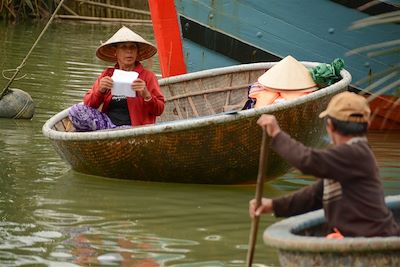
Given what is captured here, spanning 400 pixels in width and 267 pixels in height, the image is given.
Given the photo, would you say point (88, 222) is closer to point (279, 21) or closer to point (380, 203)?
point (380, 203)

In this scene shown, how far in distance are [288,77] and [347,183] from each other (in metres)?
3.95

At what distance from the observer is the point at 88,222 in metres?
7.32

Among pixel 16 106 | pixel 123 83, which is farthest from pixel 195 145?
pixel 16 106

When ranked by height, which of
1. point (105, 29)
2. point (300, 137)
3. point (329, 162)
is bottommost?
point (105, 29)

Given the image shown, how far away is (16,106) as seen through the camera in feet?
36.9

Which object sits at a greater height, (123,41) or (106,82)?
(123,41)

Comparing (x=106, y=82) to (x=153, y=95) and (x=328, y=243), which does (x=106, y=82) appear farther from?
(x=328, y=243)

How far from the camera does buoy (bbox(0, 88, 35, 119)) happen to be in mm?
11242

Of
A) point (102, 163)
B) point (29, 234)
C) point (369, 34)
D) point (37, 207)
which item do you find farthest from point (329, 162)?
point (369, 34)

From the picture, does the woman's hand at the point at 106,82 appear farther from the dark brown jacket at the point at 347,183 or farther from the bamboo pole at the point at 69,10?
the bamboo pole at the point at 69,10

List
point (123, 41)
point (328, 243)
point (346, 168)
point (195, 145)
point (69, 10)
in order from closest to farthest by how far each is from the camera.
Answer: point (328, 243) → point (346, 168) → point (195, 145) → point (123, 41) → point (69, 10)

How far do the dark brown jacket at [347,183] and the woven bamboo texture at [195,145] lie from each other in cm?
270

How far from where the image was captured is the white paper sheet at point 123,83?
27.8ft

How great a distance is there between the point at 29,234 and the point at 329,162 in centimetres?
241
